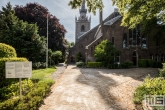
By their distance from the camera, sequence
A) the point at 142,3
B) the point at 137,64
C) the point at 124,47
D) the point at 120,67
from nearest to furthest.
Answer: the point at 142,3
the point at 120,67
the point at 137,64
the point at 124,47

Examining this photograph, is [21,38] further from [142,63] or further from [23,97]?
[142,63]

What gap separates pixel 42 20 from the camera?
30.1m

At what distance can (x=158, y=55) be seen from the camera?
2628 cm

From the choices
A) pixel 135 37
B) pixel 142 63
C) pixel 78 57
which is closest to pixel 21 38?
pixel 142 63

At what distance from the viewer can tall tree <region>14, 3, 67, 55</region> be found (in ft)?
94.4

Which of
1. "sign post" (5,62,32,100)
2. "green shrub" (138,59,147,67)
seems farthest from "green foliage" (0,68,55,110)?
"green shrub" (138,59,147,67)

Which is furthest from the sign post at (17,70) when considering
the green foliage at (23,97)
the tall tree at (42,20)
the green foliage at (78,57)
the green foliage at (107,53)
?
the green foliage at (78,57)

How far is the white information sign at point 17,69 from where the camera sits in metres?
6.21

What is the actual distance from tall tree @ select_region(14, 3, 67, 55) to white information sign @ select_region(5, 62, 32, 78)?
24.7m

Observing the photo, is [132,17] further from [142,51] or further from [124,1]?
[142,51]

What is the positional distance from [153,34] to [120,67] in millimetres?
11809

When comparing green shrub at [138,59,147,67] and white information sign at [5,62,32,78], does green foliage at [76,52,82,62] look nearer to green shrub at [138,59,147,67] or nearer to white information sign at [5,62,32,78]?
green shrub at [138,59,147,67]

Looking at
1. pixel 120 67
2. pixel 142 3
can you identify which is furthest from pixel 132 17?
pixel 120 67

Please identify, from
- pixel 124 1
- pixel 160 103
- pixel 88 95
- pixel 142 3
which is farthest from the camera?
pixel 142 3
